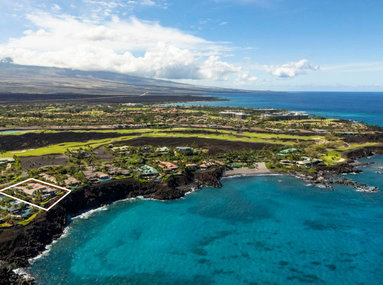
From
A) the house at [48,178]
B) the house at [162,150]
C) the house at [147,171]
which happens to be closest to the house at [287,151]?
the house at [162,150]

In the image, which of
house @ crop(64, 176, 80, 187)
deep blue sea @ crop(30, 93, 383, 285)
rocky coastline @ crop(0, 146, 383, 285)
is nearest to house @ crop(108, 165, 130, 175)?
rocky coastline @ crop(0, 146, 383, 285)

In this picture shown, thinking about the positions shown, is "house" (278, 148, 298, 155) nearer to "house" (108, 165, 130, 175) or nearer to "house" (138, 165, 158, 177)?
"house" (138, 165, 158, 177)

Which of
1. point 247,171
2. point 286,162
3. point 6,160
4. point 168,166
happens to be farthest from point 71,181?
point 286,162

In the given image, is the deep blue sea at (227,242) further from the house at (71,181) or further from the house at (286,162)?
the house at (286,162)

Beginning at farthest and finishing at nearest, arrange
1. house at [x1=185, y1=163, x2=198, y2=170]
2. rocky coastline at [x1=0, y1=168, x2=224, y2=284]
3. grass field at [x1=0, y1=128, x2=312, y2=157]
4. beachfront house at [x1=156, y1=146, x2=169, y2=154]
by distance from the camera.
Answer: grass field at [x1=0, y1=128, x2=312, y2=157]
beachfront house at [x1=156, y1=146, x2=169, y2=154]
house at [x1=185, y1=163, x2=198, y2=170]
rocky coastline at [x1=0, y1=168, x2=224, y2=284]

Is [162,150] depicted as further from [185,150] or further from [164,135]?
[164,135]

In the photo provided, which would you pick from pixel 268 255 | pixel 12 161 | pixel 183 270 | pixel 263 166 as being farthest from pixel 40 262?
pixel 263 166
